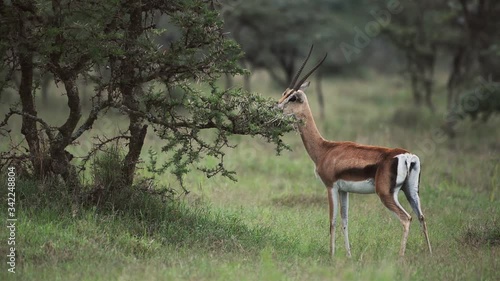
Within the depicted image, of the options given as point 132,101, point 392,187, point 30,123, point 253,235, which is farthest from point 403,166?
point 30,123

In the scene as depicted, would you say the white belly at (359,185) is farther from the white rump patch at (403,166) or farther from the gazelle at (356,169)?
the white rump patch at (403,166)

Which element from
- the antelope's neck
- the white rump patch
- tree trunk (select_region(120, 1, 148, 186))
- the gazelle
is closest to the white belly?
the gazelle

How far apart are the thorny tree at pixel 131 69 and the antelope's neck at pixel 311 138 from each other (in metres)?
0.49

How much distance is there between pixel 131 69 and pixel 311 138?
2.02m

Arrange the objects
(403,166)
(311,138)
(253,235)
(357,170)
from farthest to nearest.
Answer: (311,138), (253,235), (357,170), (403,166)

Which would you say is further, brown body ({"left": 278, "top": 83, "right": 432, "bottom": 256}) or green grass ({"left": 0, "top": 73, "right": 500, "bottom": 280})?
brown body ({"left": 278, "top": 83, "right": 432, "bottom": 256})

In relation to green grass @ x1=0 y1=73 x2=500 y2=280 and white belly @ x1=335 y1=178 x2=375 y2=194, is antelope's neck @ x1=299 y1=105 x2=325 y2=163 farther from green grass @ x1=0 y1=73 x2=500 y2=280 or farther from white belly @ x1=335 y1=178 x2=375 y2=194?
green grass @ x1=0 y1=73 x2=500 y2=280

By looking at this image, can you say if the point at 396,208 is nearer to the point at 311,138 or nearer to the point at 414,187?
the point at 414,187

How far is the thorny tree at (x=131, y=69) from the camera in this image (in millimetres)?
7113

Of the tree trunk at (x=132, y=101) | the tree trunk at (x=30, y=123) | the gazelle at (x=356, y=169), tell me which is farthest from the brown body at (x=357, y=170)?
the tree trunk at (x=30, y=123)

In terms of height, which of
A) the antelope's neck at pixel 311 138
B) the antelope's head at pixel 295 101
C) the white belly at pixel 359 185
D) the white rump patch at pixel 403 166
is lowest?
the white belly at pixel 359 185

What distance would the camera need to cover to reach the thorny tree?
7.11m

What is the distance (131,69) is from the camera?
7473mm

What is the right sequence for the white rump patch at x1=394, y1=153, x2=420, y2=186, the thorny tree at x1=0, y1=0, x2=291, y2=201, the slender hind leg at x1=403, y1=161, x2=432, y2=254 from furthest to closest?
the thorny tree at x1=0, y1=0, x2=291, y2=201
the slender hind leg at x1=403, y1=161, x2=432, y2=254
the white rump patch at x1=394, y1=153, x2=420, y2=186
